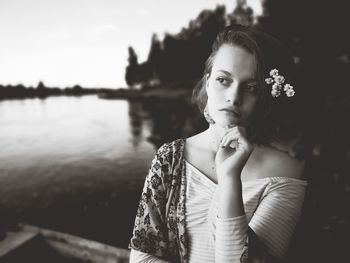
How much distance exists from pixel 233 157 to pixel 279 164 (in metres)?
0.44

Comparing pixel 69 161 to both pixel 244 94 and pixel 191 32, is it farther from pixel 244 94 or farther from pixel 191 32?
pixel 244 94

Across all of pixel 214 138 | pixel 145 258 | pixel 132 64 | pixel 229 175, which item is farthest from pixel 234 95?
pixel 132 64

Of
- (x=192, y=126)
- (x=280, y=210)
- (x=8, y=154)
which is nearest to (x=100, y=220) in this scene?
(x=192, y=126)

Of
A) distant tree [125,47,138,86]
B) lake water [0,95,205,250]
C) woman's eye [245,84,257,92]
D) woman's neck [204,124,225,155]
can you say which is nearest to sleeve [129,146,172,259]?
woman's neck [204,124,225,155]

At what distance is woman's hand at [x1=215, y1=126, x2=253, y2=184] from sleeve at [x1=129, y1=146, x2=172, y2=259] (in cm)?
49

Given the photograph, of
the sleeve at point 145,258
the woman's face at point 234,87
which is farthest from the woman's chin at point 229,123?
the sleeve at point 145,258

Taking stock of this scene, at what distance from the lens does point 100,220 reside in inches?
336

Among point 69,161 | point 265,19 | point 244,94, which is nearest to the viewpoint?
point 244,94

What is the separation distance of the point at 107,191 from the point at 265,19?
9.00 meters

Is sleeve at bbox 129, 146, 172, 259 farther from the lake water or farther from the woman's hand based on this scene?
the lake water

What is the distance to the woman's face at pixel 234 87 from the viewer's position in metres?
1.62

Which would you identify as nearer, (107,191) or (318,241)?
(318,241)

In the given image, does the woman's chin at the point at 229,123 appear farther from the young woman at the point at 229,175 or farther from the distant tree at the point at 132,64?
the distant tree at the point at 132,64

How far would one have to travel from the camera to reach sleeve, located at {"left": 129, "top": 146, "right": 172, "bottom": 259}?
5.62ft
